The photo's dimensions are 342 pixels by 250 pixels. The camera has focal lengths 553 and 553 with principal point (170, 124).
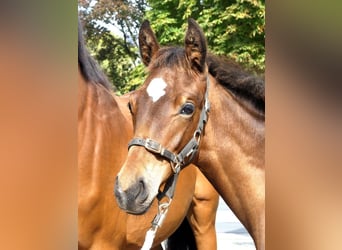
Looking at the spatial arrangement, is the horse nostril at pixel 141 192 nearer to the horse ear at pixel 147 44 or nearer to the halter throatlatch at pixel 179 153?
the halter throatlatch at pixel 179 153

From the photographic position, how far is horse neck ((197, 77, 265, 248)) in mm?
1914

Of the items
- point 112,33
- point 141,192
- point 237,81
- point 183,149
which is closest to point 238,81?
point 237,81

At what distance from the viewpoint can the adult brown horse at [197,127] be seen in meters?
1.77

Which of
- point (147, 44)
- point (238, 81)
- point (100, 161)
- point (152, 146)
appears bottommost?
point (100, 161)

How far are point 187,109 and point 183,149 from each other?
0.44ft

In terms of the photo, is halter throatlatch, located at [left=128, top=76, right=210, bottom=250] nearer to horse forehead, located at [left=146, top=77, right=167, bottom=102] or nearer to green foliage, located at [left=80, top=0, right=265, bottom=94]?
horse forehead, located at [left=146, top=77, right=167, bottom=102]

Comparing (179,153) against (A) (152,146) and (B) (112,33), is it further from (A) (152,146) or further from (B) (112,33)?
(B) (112,33)

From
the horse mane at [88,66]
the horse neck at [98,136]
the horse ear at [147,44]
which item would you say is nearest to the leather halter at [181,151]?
the horse ear at [147,44]

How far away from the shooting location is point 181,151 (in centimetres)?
183
